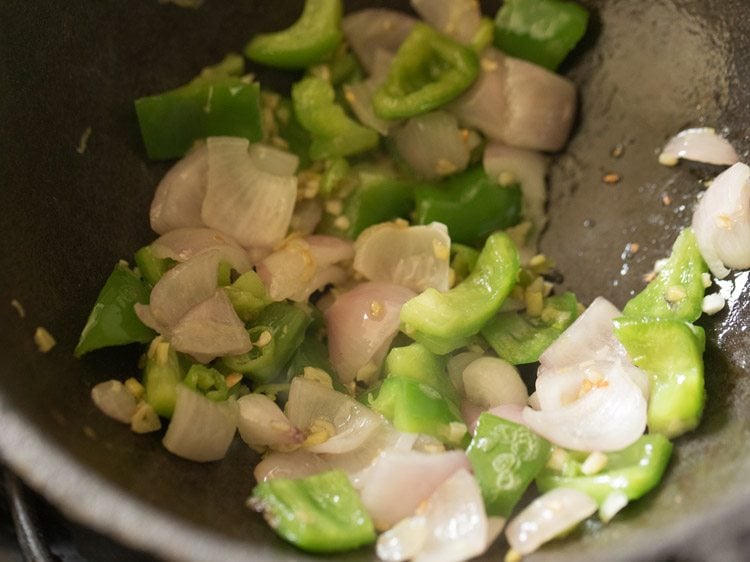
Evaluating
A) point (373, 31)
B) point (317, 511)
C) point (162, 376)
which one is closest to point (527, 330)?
point (317, 511)

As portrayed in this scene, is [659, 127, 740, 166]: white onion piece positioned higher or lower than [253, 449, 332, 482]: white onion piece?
higher

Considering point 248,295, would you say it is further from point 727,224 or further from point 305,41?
point 727,224

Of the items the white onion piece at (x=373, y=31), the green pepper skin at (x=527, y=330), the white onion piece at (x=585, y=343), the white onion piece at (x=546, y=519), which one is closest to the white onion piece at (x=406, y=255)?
the green pepper skin at (x=527, y=330)

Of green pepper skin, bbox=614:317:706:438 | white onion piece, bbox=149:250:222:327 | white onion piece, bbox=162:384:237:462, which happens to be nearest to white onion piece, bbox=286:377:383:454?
white onion piece, bbox=162:384:237:462

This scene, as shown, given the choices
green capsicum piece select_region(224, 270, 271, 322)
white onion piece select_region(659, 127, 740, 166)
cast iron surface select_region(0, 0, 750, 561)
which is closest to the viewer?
cast iron surface select_region(0, 0, 750, 561)

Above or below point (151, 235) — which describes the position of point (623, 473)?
below

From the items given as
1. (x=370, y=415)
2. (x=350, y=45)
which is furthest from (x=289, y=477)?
(x=350, y=45)

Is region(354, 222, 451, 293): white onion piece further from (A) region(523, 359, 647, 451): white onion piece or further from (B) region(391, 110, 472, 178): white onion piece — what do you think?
(A) region(523, 359, 647, 451): white onion piece
